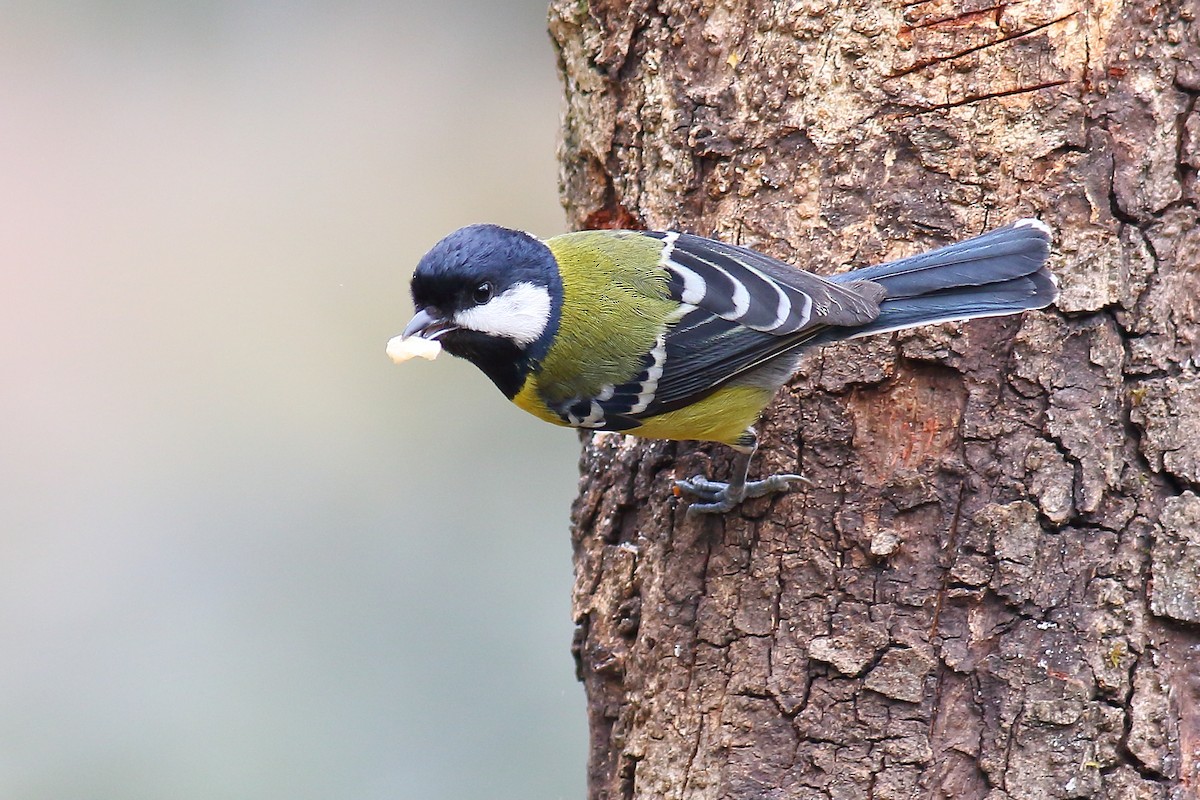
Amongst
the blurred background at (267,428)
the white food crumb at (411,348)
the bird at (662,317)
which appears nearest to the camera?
the bird at (662,317)

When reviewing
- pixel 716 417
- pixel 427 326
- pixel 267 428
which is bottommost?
pixel 716 417

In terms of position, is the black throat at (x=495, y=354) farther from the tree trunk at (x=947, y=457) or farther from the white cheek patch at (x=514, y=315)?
the tree trunk at (x=947, y=457)

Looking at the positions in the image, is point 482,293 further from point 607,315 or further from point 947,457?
point 947,457

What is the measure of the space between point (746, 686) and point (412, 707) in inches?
83.2

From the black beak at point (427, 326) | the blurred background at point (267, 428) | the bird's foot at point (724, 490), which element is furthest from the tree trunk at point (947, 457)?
Result: the blurred background at point (267, 428)

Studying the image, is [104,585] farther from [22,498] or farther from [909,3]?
[909,3]

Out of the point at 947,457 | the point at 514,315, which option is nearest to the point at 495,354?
the point at 514,315

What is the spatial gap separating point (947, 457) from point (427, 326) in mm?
1342

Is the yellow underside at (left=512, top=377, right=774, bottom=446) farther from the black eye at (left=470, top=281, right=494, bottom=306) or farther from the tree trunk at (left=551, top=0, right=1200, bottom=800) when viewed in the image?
the black eye at (left=470, top=281, right=494, bottom=306)

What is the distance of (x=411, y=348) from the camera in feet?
9.37

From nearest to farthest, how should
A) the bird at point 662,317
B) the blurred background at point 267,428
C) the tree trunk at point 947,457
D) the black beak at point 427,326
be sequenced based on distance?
the tree trunk at point 947,457, the bird at point 662,317, the black beak at point 427,326, the blurred background at point 267,428

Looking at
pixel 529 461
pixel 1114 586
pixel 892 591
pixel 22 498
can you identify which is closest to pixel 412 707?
pixel 529 461

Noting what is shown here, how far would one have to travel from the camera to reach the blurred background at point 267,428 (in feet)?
14.2

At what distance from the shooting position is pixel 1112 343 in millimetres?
2551
